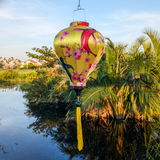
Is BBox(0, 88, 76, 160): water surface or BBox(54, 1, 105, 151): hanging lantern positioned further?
BBox(0, 88, 76, 160): water surface

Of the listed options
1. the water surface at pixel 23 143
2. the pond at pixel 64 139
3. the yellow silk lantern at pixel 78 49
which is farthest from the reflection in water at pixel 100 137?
the yellow silk lantern at pixel 78 49

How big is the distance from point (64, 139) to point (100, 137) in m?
1.05

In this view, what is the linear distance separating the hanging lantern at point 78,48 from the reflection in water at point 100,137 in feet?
5.89

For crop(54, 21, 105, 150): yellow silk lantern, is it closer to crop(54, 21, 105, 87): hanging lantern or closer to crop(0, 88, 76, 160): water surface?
crop(54, 21, 105, 87): hanging lantern

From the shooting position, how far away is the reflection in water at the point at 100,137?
13.7ft

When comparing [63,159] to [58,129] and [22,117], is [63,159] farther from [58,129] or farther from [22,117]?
[22,117]

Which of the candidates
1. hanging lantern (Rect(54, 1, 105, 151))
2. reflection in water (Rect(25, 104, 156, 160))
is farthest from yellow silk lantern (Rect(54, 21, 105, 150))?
reflection in water (Rect(25, 104, 156, 160))

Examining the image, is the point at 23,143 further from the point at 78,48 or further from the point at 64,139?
the point at 78,48

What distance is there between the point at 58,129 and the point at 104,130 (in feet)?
4.98

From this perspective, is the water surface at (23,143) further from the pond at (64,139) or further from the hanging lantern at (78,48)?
the hanging lantern at (78,48)

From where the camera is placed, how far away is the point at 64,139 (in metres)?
5.08

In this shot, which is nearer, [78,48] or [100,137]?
[78,48]

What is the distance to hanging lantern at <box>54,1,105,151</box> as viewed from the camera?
3289 millimetres

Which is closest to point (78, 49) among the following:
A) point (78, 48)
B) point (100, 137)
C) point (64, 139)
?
point (78, 48)
